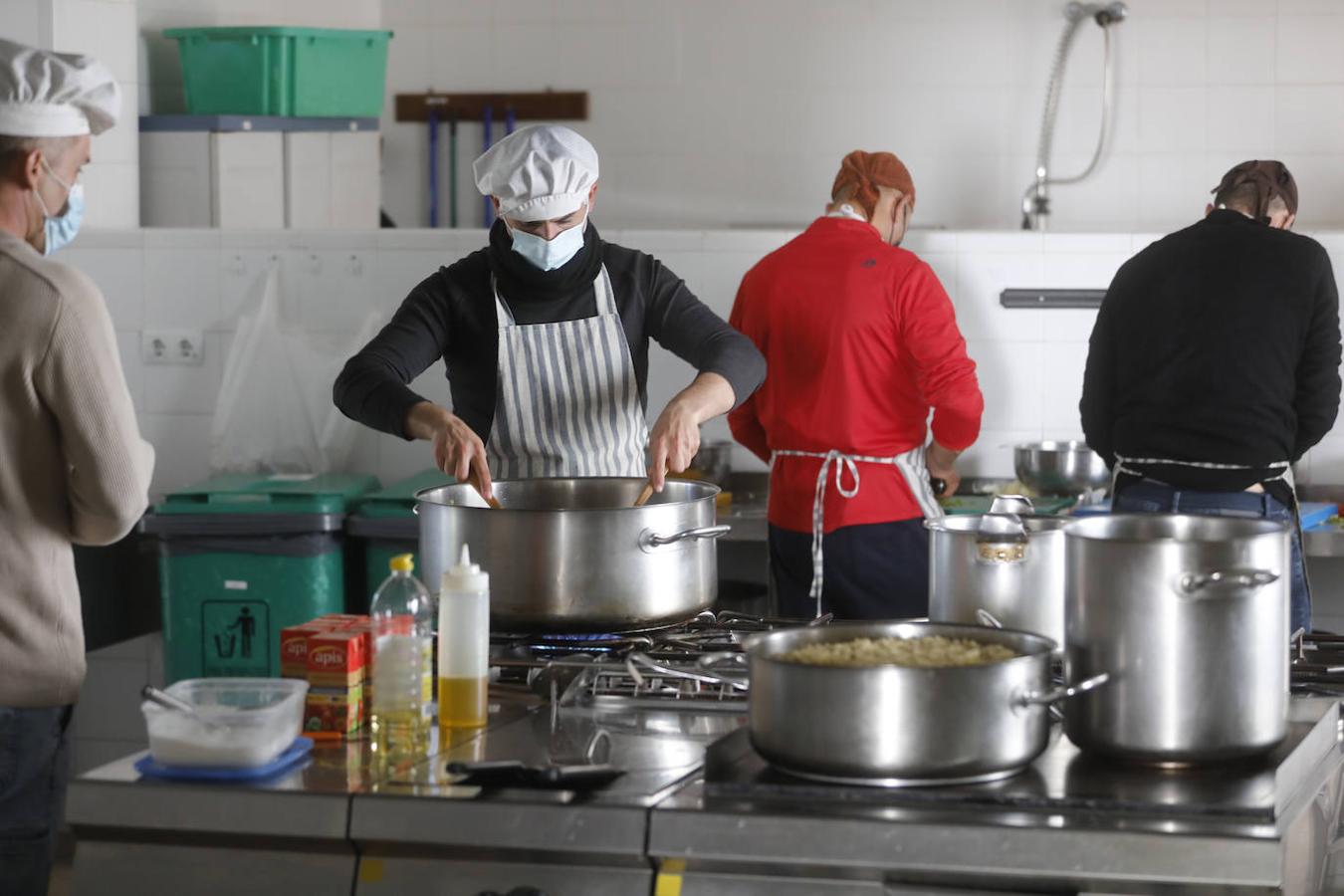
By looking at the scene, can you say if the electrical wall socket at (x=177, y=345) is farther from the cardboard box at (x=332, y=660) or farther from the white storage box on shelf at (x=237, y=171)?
the cardboard box at (x=332, y=660)

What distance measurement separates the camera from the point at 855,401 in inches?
146

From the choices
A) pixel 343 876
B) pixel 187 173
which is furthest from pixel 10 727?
pixel 187 173

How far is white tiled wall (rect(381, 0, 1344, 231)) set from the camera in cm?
586

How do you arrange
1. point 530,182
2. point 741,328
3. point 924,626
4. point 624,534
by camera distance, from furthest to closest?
point 741,328 < point 530,182 < point 624,534 < point 924,626

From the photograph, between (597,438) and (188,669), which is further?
(188,669)

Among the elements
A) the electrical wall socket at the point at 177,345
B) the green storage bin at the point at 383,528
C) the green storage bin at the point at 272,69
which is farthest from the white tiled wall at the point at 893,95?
the green storage bin at the point at 383,528

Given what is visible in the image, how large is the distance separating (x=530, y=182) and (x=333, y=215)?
8.69 feet

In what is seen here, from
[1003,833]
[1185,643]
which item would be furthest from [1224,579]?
[1003,833]

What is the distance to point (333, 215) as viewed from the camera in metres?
5.16

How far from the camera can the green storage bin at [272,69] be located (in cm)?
497

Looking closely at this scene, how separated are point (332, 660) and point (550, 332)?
1.03 m

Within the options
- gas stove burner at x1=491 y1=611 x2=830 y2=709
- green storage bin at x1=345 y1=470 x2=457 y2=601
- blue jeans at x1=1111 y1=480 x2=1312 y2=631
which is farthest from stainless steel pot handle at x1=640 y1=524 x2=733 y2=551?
green storage bin at x1=345 y1=470 x2=457 y2=601

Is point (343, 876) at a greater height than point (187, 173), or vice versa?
point (187, 173)

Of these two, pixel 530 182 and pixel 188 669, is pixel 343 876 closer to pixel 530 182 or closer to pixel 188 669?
pixel 530 182
